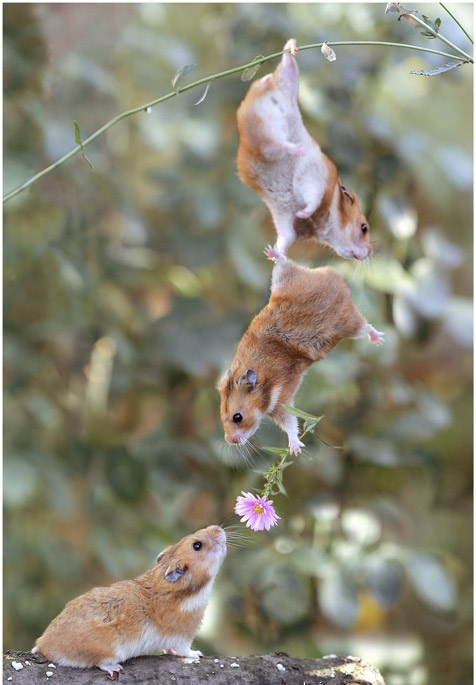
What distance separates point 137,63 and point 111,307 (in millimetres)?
666

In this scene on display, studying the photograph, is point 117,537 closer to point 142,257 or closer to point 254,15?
point 142,257

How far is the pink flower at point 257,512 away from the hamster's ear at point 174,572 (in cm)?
22

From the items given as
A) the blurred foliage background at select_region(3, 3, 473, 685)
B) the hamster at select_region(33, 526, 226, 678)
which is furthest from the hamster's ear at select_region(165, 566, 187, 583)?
the blurred foliage background at select_region(3, 3, 473, 685)

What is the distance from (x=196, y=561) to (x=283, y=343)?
30cm

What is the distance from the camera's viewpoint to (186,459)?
197 cm

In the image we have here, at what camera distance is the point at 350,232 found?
75 centimetres

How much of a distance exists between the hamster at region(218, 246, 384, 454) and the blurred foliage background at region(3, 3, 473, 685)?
0.86m

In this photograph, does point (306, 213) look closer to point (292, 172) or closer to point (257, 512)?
point (292, 172)

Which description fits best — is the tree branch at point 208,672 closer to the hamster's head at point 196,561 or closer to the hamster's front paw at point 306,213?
the hamster's head at point 196,561

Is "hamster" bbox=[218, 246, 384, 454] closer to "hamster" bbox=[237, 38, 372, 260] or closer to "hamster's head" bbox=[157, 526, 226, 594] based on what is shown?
"hamster" bbox=[237, 38, 372, 260]

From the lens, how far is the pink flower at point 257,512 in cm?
70

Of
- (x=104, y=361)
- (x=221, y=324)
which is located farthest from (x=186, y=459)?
(x=104, y=361)

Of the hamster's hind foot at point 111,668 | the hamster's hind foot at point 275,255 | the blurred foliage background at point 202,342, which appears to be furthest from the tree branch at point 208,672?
the blurred foliage background at point 202,342

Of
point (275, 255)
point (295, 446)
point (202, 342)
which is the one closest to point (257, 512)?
point (295, 446)
